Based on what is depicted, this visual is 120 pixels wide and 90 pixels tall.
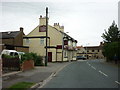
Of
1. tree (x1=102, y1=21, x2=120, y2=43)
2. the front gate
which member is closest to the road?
the front gate

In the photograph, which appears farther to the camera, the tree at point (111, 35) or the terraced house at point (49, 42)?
the tree at point (111, 35)

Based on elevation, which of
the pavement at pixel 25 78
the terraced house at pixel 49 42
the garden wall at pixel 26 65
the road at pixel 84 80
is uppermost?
the terraced house at pixel 49 42

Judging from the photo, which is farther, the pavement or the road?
the pavement

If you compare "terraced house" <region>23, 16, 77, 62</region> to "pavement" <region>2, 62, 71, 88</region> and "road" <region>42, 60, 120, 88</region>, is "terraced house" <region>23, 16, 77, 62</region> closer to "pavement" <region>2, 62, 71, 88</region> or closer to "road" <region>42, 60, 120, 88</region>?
"road" <region>42, 60, 120, 88</region>

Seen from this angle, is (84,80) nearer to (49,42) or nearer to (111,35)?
(49,42)

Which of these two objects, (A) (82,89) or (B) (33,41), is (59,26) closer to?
(B) (33,41)

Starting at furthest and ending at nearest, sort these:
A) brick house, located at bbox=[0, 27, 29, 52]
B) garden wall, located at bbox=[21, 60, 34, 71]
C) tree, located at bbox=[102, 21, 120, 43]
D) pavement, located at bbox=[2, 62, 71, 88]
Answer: tree, located at bbox=[102, 21, 120, 43] → brick house, located at bbox=[0, 27, 29, 52] → garden wall, located at bbox=[21, 60, 34, 71] → pavement, located at bbox=[2, 62, 71, 88]

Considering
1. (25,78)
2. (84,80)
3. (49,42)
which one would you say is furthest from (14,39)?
(84,80)

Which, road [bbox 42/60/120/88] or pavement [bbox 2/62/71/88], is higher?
pavement [bbox 2/62/71/88]

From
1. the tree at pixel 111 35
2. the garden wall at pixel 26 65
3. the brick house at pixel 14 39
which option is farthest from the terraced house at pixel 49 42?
the garden wall at pixel 26 65

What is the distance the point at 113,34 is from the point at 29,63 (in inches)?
1537

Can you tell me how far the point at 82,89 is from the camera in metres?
12.3

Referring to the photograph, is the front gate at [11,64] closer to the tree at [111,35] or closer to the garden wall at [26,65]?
the garden wall at [26,65]

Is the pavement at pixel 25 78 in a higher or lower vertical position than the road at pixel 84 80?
higher
